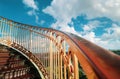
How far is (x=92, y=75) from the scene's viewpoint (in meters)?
0.54

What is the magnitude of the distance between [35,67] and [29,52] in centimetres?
58

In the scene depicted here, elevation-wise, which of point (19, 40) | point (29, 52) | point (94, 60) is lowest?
point (94, 60)

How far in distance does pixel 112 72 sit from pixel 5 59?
4025 millimetres

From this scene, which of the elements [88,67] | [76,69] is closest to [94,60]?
[88,67]

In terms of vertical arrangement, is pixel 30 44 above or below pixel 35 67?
above

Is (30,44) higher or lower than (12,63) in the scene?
higher

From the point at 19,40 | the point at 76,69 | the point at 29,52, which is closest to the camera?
the point at 76,69

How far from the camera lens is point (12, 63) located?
4.04 meters

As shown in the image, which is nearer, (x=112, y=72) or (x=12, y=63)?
(x=112, y=72)

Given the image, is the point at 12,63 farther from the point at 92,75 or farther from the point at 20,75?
the point at 92,75

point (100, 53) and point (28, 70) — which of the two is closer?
Result: point (100, 53)

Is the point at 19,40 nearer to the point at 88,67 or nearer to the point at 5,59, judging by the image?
the point at 5,59

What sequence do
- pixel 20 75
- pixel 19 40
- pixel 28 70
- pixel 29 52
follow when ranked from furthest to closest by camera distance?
pixel 19 40 → pixel 29 52 → pixel 28 70 → pixel 20 75

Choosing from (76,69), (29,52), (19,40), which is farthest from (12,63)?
(76,69)
